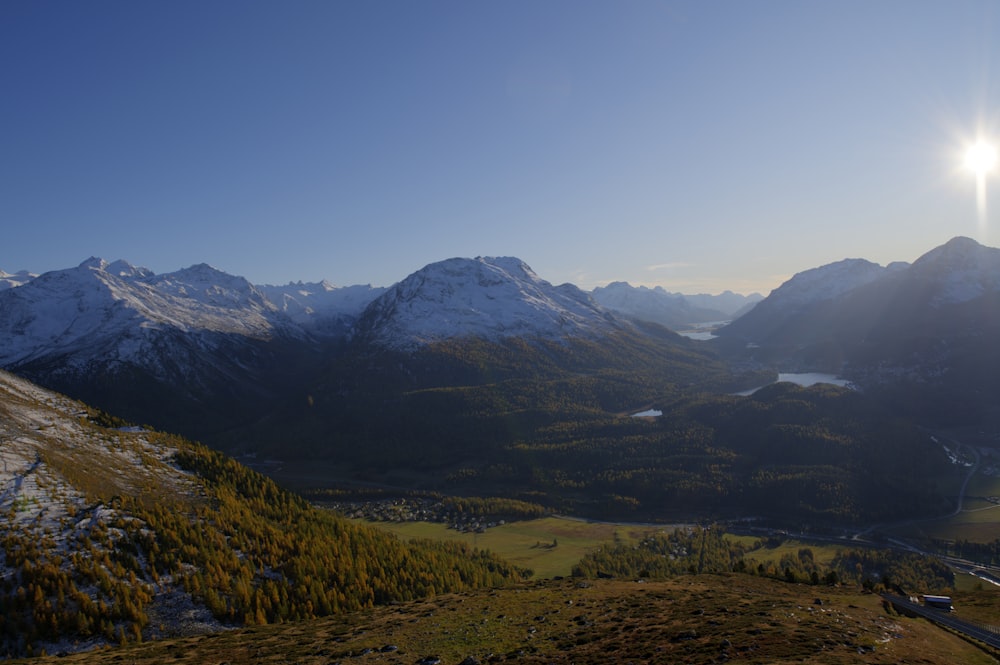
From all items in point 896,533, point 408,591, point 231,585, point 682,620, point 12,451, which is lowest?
point 896,533

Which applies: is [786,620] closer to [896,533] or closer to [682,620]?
[682,620]

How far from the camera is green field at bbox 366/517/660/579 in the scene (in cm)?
16000

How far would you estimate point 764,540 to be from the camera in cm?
18162

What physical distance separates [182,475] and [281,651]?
65.3m

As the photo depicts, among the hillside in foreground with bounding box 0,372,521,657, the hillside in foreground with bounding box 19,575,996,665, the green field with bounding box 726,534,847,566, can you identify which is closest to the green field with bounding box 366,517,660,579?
the green field with bounding box 726,534,847,566

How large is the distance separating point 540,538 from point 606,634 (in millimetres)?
139769

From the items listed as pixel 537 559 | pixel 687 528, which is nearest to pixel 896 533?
pixel 687 528

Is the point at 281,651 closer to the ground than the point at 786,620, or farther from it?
closer to the ground

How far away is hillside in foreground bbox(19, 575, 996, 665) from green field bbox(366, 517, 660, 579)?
85051 millimetres

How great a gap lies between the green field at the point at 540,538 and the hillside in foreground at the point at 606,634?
85.1 metres

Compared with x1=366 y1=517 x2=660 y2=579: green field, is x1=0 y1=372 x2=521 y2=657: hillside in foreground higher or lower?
higher

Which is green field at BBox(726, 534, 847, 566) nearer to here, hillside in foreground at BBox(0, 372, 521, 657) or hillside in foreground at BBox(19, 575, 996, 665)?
hillside in foreground at BBox(0, 372, 521, 657)

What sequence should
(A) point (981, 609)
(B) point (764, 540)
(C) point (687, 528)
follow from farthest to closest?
1. (C) point (687, 528)
2. (B) point (764, 540)
3. (A) point (981, 609)

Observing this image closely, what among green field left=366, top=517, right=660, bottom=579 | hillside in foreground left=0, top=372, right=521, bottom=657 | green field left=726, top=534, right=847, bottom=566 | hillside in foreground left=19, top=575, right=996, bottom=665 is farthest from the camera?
green field left=726, top=534, right=847, bottom=566
